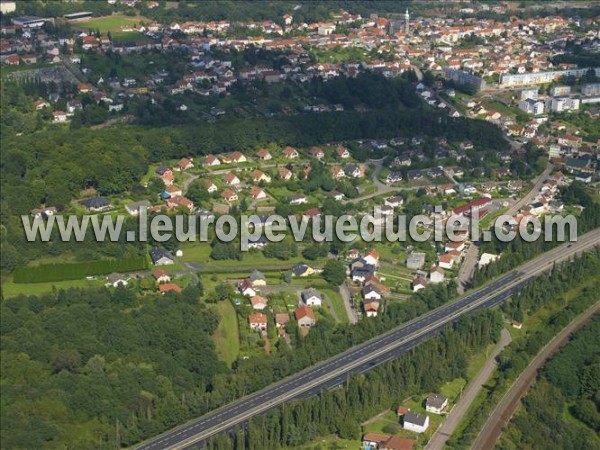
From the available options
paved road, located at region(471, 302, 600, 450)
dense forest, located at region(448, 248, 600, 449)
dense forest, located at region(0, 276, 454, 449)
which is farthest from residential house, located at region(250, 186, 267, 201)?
paved road, located at region(471, 302, 600, 450)

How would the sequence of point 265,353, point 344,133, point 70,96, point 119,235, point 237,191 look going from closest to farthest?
point 265,353 → point 119,235 → point 237,191 → point 344,133 → point 70,96

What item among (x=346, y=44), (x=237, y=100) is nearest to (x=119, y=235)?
(x=237, y=100)

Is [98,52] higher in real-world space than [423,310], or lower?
higher

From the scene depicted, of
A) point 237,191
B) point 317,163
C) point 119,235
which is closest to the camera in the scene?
point 119,235

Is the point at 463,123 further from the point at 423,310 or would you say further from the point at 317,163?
the point at 423,310

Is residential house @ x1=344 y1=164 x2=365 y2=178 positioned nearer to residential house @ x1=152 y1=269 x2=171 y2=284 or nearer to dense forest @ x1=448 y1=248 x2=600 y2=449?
dense forest @ x1=448 y1=248 x2=600 y2=449

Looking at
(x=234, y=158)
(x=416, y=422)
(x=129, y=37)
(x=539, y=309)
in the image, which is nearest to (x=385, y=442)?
(x=416, y=422)

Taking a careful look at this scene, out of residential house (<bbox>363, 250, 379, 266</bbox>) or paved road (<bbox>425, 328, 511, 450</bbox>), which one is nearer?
paved road (<bbox>425, 328, 511, 450</bbox>)

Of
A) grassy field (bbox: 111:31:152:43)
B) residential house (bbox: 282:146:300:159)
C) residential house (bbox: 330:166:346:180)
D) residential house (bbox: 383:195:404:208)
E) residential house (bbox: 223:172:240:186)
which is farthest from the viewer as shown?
grassy field (bbox: 111:31:152:43)
